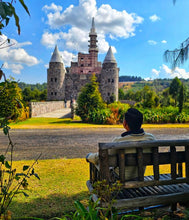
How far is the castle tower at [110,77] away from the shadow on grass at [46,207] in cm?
4083

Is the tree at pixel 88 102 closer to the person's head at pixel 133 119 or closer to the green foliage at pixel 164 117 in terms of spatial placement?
the green foliage at pixel 164 117

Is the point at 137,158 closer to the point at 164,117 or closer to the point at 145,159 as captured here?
the point at 145,159

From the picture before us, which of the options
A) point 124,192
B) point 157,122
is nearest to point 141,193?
point 124,192

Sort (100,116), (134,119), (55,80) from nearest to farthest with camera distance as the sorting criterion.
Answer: (134,119) < (100,116) < (55,80)

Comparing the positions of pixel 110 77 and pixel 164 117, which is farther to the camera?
pixel 110 77

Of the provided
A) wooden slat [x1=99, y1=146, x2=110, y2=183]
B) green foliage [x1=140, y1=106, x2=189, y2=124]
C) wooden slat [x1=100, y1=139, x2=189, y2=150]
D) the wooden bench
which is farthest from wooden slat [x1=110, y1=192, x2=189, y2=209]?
green foliage [x1=140, y1=106, x2=189, y2=124]

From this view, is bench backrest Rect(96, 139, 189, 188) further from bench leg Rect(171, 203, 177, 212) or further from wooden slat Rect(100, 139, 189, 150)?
bench leg Rect(171, 203, 177, 212)

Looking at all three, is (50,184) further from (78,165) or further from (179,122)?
(179,122)

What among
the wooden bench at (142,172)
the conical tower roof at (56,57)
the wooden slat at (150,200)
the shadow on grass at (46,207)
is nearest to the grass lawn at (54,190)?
the shadow on grass at (46,207)

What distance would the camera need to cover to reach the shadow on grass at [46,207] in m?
2.85

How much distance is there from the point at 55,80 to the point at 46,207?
43.4m

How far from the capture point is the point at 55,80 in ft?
147

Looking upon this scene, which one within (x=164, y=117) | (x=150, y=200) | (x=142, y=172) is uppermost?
(x=142, y=172)

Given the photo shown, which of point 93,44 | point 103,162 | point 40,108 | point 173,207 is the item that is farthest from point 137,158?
point 93,44
